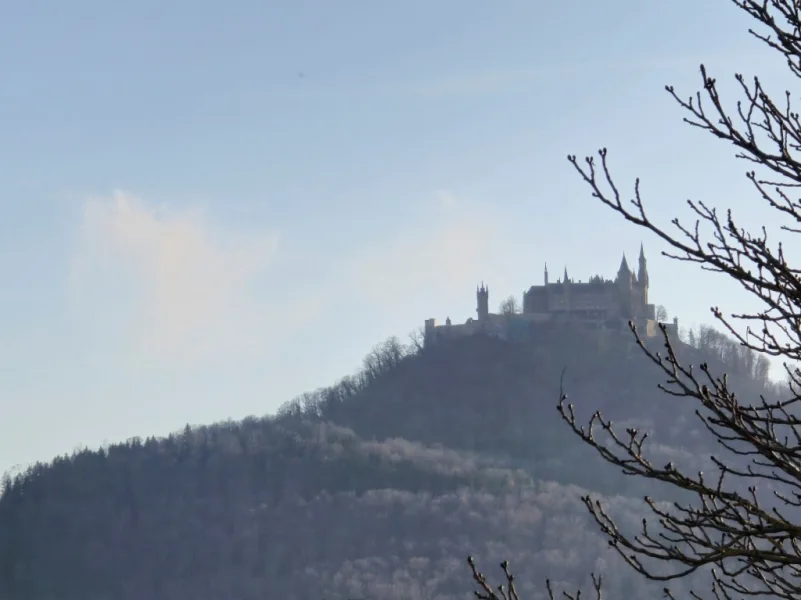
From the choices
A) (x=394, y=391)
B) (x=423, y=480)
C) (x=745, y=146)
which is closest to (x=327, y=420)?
(x=394, y=391)

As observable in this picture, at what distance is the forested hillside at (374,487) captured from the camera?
11806cm

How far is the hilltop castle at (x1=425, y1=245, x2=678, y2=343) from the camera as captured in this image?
108500mm

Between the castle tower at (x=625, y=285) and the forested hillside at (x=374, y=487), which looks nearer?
the castle tower at (x=625, y=285)

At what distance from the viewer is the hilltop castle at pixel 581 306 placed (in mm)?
108500

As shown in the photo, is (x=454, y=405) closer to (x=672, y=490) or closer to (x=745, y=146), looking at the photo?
(x=672, y=490)

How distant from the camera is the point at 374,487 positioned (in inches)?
5231

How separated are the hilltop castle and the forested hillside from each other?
2.68 m

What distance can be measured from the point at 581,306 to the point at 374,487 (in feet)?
110

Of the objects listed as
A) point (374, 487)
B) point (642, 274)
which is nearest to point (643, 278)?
point (642, 274)

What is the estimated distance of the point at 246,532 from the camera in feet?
441

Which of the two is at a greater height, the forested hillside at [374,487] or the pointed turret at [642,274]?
the pointed turret at [642,274]

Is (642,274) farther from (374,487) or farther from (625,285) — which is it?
(374,487)

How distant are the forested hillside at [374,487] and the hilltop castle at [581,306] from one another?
2.68 m

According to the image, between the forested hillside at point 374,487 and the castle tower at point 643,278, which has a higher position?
the castle tower at point 643,278
